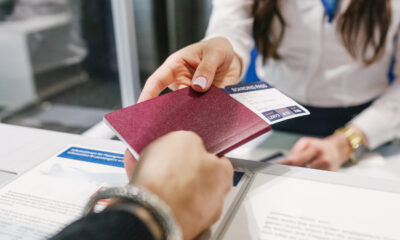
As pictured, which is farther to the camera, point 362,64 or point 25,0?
point 25,0

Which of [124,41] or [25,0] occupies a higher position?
[25,0]

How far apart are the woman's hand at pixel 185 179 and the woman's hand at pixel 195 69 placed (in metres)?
0.17

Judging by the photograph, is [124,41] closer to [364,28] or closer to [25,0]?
[25,0]

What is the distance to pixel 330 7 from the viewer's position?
93 cm

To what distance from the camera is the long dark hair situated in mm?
896

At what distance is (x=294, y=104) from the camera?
1.64ft

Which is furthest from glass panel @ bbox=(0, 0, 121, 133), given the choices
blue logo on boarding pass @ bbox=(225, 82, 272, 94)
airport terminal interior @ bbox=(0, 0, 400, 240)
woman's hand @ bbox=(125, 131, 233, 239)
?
woman's hand @ bbox=(125, 131, 233, 239)

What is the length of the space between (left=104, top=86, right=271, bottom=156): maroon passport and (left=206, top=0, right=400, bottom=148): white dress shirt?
475 millimetres

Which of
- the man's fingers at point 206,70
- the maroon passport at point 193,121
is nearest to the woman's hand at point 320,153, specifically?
the man's fingers at point 206,70

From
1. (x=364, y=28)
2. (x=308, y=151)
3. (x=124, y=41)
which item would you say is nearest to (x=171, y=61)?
(x=308, y=151)

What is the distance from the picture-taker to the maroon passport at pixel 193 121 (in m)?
0.41

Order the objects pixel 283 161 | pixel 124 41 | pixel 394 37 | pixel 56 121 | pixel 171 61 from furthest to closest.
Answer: pixel 56 121
pixel 124 41
pixel 394 37
pixel 283 161
pixel 171 61

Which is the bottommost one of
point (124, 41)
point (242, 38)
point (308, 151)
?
point (308, 151)

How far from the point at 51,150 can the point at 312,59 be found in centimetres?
79
